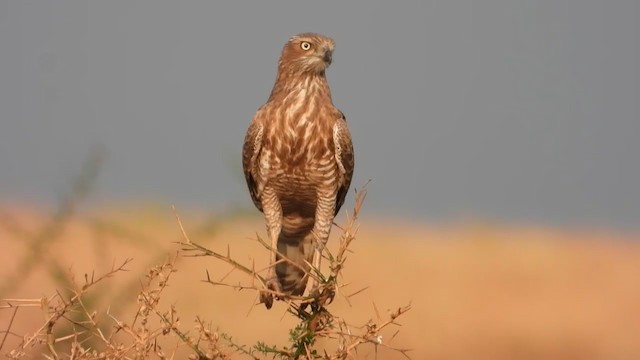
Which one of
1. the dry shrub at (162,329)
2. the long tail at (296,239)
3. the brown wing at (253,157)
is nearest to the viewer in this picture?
the dry shrub at (162,329)

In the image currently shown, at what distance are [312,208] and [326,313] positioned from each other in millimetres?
3023

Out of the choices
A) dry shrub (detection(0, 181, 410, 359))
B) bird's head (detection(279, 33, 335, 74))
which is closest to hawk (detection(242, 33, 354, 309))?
bird's head (detection(279, 33, 335, 74))

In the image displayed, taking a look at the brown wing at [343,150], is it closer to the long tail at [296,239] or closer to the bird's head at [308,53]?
the bird's head at [308,53]

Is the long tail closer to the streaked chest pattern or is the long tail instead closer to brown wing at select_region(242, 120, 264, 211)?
brown wing at select_region(242, 120, 264, 211)

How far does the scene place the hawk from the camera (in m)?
7.02

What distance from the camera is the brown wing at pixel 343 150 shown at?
7039 mm

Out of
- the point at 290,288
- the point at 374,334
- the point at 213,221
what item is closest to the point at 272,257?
the point at 290,288

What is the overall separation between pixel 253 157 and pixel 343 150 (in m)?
0.59

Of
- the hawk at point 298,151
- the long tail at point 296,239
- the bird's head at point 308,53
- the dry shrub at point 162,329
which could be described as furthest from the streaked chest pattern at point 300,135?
the dry shrub at point 162,329

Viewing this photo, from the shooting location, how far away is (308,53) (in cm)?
726

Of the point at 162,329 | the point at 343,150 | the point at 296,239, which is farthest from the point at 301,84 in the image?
the point at 162,329

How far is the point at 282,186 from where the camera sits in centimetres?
721

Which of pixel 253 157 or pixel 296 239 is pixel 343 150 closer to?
pixel 253 157

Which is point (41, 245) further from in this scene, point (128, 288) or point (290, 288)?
point (290, 288)
